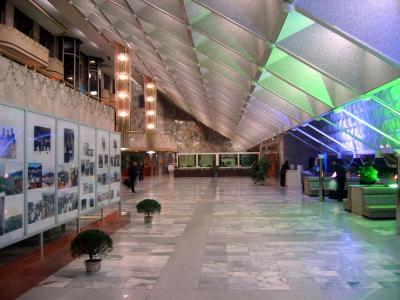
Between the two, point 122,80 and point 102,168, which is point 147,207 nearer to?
point 102,168

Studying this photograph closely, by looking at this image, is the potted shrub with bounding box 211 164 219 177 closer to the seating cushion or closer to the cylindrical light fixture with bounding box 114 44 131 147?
the cylindrical light fixture with bounding box 114 44 131 147

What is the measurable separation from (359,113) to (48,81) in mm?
13301

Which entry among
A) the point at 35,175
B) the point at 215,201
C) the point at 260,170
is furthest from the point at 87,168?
the point at 260,170

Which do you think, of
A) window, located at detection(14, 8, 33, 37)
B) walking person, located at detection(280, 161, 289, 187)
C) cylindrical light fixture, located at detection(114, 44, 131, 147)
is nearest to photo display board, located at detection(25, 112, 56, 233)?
walking person, located at detection(280, 161, 289, 187)

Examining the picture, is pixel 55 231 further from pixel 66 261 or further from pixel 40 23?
pixel 40 23

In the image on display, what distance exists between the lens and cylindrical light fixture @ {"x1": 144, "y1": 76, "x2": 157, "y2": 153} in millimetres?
38156

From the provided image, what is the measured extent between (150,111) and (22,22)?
11.9m

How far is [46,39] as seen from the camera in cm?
3475

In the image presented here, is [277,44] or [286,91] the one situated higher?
[286,91]

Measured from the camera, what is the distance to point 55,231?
9.05 meters

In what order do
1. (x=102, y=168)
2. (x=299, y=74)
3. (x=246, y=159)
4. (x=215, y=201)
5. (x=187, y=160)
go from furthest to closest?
(x=187, y=160)
(x=246, y=159)
(x=215, y=201)
(x=299, y=74)
(x=102, y=168)

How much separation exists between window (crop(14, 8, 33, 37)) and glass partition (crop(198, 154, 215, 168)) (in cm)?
2184

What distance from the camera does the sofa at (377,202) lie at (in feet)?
38.8

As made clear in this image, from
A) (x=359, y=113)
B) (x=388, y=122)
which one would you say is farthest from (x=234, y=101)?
(x=388, y=122)
